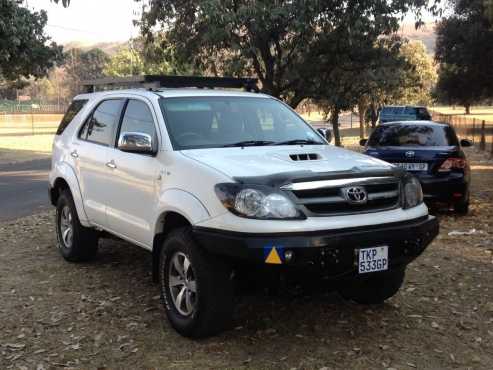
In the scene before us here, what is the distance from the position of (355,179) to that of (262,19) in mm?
8916

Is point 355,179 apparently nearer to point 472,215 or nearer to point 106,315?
point 106,315

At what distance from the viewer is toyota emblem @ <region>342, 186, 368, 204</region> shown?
4125 millimetres

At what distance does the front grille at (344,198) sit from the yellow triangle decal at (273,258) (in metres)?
0.35

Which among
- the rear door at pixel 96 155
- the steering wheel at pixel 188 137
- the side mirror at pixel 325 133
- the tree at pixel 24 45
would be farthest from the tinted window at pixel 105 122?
the tree at pixel 24 45

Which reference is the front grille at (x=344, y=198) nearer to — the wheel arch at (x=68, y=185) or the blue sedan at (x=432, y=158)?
the wheel arch at (x=68, y=185)

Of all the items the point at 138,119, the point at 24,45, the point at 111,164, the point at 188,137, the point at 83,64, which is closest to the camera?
the point at 188,137

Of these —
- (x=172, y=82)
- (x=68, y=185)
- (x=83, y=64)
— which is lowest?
(x=68, y=185)

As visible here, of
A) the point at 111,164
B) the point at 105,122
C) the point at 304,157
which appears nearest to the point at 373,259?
the point at 304,157

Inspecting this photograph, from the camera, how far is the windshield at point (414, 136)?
9.43 m

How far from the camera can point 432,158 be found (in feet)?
29.7

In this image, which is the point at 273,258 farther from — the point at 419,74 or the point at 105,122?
the point at 419,74

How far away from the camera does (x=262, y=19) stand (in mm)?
12477

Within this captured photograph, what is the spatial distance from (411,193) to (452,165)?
489 centimetres

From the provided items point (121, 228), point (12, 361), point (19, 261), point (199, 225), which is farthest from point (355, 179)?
point (19, 261)
